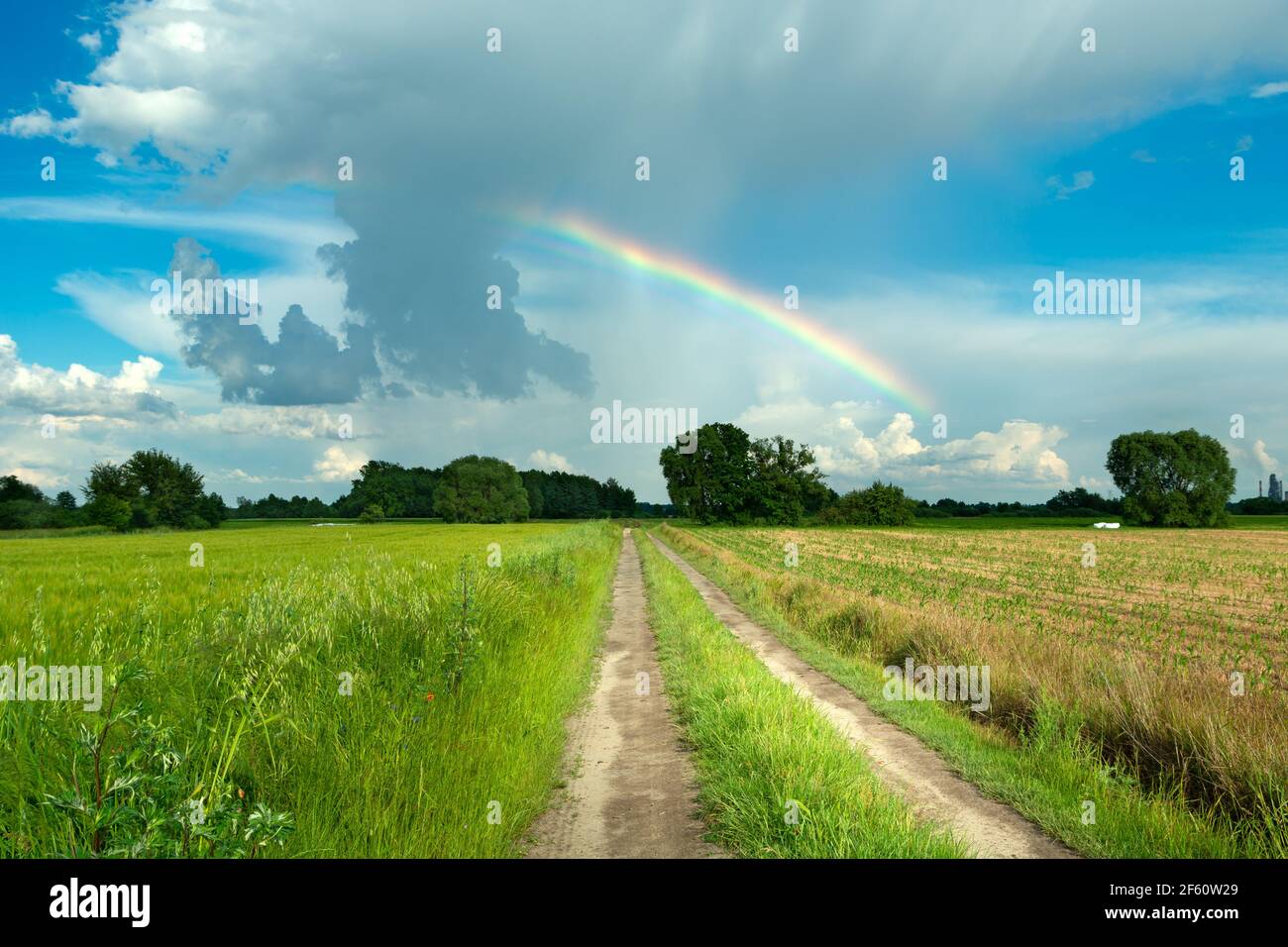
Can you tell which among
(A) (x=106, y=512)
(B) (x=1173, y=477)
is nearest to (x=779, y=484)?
(B) (x=1173, y=477)

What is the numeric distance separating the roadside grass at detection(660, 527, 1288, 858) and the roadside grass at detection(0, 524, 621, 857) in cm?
439

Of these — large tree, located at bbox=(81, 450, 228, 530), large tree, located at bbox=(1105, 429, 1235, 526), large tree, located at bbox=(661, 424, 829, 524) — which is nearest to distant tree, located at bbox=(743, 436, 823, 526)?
large tree, located at bbox=(661, 424, 829, 524)

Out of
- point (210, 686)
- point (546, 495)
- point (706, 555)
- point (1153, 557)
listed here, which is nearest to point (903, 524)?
point (1153, 557)

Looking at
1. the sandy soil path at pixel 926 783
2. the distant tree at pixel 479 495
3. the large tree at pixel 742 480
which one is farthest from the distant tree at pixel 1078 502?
the sandy soil path at pixel 926 783

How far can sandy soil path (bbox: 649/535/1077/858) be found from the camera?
543cm

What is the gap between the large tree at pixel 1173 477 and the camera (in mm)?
102750

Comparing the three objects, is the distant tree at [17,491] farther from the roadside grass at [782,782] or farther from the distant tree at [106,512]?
the roadside grass at [782,782]

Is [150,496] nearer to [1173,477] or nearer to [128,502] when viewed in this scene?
[128,502]

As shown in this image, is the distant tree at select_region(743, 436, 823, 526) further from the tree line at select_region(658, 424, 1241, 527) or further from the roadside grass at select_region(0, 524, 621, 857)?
the roadside grass at select_region(0, 524, 621, 857)

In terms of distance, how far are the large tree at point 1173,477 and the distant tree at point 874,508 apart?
109 feet

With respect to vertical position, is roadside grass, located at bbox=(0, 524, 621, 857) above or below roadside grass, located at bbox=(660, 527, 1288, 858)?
above

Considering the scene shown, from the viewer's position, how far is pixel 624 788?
6.58 m

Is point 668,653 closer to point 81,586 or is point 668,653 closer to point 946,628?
point 946,628

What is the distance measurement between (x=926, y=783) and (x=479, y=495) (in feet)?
445
